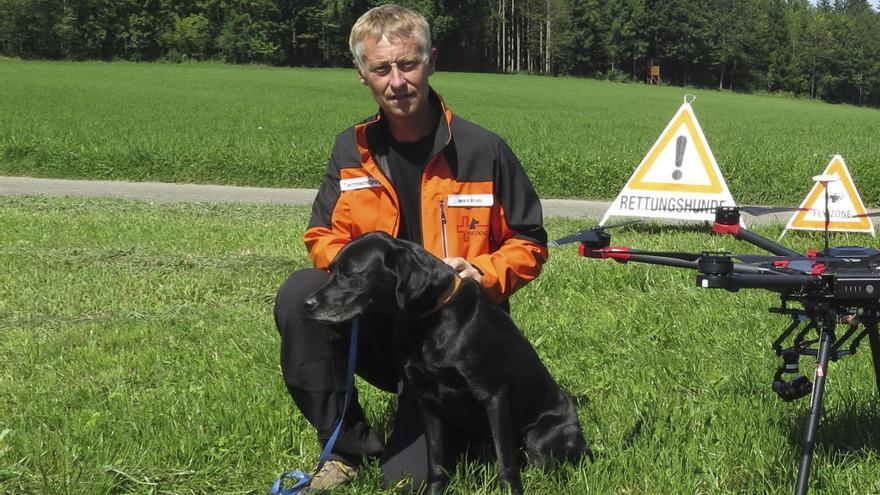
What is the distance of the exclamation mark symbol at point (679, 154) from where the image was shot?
8930mm

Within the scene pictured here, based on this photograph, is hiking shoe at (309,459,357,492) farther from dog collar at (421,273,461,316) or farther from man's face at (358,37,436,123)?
man's face at (358,37,436,123)

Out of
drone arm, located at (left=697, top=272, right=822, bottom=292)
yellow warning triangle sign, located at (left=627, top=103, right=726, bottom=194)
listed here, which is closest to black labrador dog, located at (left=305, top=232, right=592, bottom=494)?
drone arm, located at (left=697, top=272, right=822, bottom=292)

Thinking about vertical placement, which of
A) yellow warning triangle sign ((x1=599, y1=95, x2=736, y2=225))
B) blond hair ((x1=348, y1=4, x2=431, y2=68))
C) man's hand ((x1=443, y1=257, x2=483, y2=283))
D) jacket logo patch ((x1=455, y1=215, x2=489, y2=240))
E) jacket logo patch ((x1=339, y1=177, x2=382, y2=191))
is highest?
blond hair ((x1=348, y1=4, x2=431, y2=68))

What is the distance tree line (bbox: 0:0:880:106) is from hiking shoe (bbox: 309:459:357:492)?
75383mm

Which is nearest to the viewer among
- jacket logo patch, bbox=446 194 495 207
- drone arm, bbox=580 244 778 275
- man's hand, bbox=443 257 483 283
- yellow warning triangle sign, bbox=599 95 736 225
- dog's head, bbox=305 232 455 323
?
drone arm, bbox=580 244 778 275

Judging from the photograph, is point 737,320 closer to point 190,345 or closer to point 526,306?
point 526,306

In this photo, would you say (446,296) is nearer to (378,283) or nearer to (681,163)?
(378,283)

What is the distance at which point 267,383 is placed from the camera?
13.8 ft

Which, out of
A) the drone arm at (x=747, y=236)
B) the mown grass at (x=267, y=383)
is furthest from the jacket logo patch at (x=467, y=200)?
the mown grass at (x=267, y=383)

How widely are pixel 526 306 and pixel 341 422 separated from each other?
113 inches

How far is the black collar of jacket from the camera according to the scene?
3.19 m

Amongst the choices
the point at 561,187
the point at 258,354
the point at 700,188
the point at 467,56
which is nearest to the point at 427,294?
the point at 258,354

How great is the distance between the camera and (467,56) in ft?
297

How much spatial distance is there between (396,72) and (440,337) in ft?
3.59
